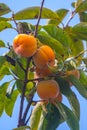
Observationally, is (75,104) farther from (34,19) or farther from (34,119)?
(34,19)

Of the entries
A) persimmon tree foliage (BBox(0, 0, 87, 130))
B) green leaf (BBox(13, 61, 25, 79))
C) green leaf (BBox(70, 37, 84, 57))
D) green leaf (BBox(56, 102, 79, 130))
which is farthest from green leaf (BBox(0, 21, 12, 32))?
green leaf (BBox(56, 102, 79, 130))

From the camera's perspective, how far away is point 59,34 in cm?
177

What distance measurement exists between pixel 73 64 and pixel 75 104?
0.66 feet

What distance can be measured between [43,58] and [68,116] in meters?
0.25

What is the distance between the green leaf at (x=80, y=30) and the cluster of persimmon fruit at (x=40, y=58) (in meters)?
0.26

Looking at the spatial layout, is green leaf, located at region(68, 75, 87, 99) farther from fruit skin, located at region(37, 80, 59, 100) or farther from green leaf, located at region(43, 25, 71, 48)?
green leaf, located at region(43, 25, 71, 48)

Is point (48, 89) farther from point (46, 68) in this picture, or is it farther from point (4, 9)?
point (4, 9)

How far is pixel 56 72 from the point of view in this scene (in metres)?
1.62

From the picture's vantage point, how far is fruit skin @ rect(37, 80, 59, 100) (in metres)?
1.59

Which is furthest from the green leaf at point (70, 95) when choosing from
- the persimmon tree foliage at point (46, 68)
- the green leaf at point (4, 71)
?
the green leaf at point (4, 71)

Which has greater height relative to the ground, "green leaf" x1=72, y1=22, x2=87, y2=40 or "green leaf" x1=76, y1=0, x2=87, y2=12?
"green leaf" x1=76, y1=0, x2=87, y2=12

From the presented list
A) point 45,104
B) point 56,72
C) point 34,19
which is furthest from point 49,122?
point 34,19

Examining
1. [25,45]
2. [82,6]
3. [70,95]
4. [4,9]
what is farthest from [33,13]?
[70,95]

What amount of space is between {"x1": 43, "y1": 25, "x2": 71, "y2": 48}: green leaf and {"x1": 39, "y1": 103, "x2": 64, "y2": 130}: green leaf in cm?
28
